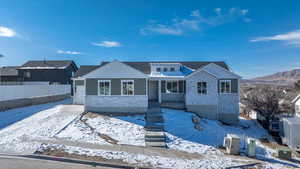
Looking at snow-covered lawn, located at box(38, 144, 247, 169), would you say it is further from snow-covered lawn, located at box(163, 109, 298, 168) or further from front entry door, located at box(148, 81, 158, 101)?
front entry door, located at box(148, 81, 158, 101)

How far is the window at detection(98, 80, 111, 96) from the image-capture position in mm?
14709

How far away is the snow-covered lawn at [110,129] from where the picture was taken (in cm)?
973

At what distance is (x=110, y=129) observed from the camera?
1129cm

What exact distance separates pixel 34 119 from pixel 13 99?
5428 millimetres

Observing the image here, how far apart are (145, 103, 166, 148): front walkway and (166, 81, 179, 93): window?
298 centimetres

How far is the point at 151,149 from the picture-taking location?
28.9ft

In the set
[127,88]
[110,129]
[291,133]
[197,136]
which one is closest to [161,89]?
[127,88]

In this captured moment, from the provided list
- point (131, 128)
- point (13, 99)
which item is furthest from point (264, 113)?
point (13, 99)

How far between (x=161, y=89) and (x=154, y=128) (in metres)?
7.10

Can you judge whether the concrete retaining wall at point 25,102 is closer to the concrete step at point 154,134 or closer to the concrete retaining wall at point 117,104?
the concrete retaining wall at point 117,104

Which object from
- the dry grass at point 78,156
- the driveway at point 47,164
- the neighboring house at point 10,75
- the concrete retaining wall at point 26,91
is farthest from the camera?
the neighboring house at point 10,75

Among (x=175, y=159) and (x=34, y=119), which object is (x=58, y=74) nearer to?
(x=34, y=119)


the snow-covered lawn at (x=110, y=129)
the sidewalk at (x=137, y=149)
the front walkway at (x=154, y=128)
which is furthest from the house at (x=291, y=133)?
the snow-covered lawn at (x=110, y=129)

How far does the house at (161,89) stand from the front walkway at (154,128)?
1039 mm
